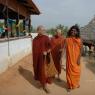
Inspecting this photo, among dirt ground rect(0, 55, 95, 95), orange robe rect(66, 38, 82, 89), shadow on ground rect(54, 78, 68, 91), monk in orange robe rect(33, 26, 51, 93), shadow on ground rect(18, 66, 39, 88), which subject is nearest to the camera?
dirt ground rect(0, 55, 95, 95)

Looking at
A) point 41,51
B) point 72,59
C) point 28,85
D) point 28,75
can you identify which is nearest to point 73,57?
point 72,59

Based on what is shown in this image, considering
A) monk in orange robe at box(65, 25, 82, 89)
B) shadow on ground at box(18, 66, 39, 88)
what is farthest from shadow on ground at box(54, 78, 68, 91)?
shadow on ground at box(18, 66, 39, 88)

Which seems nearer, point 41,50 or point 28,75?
point 41,50

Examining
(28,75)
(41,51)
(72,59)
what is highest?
(41,51)

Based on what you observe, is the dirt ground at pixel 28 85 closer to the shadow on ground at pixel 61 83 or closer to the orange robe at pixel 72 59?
the shadow on ground at pixel 61 83

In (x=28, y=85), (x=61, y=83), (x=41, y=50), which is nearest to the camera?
(x=41, y=50)

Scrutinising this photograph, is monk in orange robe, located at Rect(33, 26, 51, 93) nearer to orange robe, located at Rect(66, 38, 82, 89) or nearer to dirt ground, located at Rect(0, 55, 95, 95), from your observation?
dirt ground, located at Rect(0, 55, 95, 95)

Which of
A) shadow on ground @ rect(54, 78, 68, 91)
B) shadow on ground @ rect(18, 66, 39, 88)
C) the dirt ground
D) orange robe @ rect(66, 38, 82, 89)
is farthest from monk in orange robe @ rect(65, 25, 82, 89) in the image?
shadow on ground @ rect(18, 66, 39, 88)

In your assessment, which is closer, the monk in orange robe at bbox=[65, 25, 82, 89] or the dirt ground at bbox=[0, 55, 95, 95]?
the dirt ground at bbox=[0, 55, 95, 95]

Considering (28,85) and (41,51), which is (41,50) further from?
(28,85)

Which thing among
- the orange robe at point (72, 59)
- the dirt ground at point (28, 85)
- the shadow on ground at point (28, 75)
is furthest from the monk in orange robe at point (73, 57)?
the shadow on ground at point (28, 75)

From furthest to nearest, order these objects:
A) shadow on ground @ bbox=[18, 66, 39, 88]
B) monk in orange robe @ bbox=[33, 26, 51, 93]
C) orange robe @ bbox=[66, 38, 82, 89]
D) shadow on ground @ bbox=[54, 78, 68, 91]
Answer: shadow on ground @ bbox=[18, 66, 39, 88] → shadow on ground @ bbox=[54, 78, 68, 91] → monk in orange robe @ bbox=[33, 26, 51, 93] → orange robe @ bbox=[66, 38, 82, 89]

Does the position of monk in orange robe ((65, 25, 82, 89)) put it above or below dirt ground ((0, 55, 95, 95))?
above

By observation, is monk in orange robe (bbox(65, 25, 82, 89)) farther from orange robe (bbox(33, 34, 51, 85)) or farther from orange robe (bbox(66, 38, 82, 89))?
orange robe (bbox(33, 34, 51, 85))
